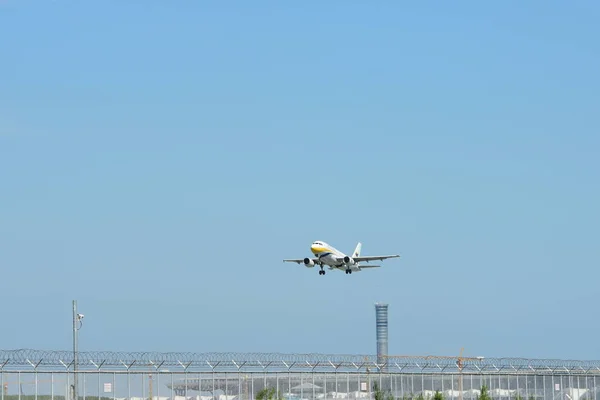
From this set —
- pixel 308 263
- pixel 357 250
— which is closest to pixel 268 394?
pixel 308 263

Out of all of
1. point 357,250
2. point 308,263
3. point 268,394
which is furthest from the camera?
point 357,250

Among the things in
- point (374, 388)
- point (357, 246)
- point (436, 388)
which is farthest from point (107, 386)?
point (357, 246)

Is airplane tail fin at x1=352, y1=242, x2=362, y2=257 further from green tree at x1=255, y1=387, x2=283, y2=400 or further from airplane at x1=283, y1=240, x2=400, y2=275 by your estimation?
green tree at x1=255, y1=387, x2=283, y2=400

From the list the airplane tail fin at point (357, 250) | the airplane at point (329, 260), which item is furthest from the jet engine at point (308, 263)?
the airplane tail fin at point (357, 250)

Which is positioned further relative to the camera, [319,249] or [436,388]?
[319,249]

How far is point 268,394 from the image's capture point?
295ft

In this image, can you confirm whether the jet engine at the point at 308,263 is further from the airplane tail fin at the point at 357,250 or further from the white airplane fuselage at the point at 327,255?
the airplane tail fin at the point at 357,250

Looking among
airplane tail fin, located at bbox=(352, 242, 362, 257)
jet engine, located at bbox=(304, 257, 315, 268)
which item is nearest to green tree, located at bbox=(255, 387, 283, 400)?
jet engine, located at bbox=(304, 257, 315, 268)

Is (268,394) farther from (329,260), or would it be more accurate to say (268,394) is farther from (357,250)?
(357,250)

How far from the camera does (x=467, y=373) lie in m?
109

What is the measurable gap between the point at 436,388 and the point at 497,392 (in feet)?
27.6

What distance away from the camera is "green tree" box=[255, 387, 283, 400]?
286 feet

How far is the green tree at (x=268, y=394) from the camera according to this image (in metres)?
87.2

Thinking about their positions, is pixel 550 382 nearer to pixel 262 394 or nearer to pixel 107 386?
pixel 262 394
